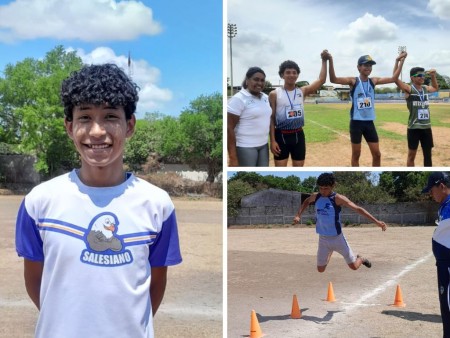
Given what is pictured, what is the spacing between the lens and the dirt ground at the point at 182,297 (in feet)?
15.7

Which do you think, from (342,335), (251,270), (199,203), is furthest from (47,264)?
(199,203)

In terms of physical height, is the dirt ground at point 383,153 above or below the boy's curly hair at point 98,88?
below

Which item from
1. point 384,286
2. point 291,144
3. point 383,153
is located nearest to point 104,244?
point 291,144

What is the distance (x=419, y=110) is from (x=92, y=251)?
11.8ft

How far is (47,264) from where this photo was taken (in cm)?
179

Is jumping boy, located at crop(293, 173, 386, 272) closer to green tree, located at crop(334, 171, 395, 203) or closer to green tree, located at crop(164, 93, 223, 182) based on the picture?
green tree, located at crop(334, 171, 395, 203)

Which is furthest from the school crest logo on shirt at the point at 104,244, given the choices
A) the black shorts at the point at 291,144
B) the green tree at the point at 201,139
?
the green tree at the point at 201,139

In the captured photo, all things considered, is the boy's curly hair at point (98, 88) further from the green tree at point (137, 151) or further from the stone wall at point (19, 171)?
the green tree at point (137, 151)

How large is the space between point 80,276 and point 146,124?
29636 millimetres

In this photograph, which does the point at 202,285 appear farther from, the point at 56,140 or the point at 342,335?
the point at 56,140

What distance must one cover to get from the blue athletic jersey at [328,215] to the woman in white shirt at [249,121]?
0.78m

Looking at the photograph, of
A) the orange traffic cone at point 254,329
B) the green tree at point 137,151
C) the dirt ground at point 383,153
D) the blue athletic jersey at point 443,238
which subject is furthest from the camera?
the green tree at point 137,151

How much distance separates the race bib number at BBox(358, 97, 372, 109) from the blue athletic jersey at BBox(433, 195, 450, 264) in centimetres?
125

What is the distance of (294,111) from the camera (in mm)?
4309
